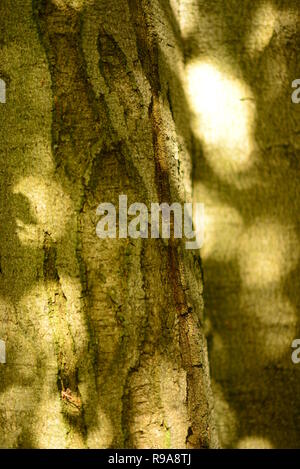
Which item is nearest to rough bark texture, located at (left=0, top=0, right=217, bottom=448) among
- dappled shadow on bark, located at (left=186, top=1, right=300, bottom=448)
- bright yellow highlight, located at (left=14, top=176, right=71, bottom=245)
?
bright yellow highlight, located at (left=14, top=176, right=71, bottom=245)

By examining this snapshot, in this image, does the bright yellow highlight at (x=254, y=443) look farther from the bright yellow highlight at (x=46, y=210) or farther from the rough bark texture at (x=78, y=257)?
the bright yellow highlight at (x=46, y=210)

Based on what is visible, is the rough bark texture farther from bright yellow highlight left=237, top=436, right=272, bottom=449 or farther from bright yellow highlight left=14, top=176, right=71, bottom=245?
bright yellow highlight left=237, top=436, right=272, bottom=449

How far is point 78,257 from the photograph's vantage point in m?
1.33

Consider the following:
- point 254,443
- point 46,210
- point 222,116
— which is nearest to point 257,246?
point 222,116

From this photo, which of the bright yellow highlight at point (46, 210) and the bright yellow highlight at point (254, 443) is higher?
the bright yellow highlight at point (46, 210)

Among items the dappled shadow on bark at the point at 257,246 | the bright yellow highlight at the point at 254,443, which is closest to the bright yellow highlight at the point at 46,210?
the dappled shadow on bark at the point at 257,246

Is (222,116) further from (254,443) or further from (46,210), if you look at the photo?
(254,443)

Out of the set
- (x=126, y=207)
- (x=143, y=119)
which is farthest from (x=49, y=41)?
(x=126, y=207)

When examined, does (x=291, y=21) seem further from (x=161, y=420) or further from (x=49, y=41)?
(x=161, y=420)

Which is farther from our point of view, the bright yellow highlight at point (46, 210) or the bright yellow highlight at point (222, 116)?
the bright yellow highlight at point (222, 116)

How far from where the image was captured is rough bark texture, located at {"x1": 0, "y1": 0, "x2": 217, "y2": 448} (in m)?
1.32

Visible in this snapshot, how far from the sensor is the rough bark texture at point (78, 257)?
1.32m

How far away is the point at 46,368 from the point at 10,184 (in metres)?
0.50

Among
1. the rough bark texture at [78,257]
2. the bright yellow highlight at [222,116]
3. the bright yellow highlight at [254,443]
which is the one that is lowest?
the bright yellow highlight at [254,443]
